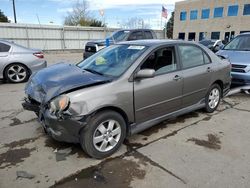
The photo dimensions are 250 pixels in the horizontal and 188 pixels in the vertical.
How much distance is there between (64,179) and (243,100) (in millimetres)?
5186

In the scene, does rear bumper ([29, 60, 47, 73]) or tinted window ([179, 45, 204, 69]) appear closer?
tinted window ([179, 45, 204, 69])

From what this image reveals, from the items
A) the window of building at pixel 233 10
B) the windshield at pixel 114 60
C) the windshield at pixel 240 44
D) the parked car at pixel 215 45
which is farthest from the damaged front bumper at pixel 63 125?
the window of building at pixel 233 10

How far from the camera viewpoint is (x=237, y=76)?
6.25 m

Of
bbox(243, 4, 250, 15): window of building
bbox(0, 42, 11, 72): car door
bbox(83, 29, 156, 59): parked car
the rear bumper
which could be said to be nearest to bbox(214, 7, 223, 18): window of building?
bbox(243, 4, 250, 15): window of building

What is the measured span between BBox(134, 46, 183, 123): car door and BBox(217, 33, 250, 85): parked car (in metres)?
2.95

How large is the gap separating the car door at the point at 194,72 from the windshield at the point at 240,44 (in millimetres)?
3203

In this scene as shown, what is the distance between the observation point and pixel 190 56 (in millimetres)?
4328

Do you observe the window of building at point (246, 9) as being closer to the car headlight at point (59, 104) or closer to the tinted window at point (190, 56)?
the tinted window at point (190, 56)

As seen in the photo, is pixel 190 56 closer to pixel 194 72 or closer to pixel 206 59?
pixel 194 72

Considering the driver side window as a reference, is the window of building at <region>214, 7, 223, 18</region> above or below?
above

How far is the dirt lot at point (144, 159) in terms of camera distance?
2703 millimetres

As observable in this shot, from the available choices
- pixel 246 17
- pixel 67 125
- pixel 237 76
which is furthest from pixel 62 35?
pixel 246 17

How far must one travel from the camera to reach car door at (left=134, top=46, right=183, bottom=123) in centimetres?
344

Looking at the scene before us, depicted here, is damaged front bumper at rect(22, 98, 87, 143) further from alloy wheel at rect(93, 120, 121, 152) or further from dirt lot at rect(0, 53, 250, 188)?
dirt lot at rect(0, 53, 250, 188)
